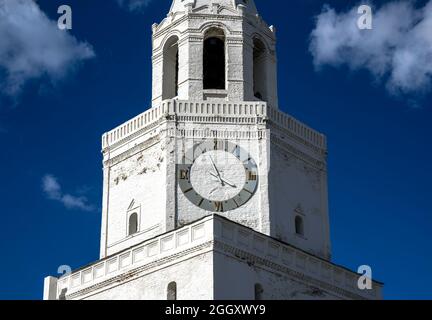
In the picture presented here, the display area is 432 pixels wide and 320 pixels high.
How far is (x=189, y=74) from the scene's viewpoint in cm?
3941

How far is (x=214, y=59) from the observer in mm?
40906

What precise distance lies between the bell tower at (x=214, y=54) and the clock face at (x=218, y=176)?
2420 millimetres

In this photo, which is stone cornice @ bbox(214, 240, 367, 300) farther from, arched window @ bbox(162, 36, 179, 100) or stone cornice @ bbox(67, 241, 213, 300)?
arched window @ bbox(162, 36, 179, 100)

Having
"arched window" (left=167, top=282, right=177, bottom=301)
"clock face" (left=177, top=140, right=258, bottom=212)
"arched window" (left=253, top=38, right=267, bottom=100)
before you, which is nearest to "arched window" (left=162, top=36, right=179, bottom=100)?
"arched window" (left=253, top=38, right=267, bottom=100)

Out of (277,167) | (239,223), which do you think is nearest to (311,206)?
(277,167)

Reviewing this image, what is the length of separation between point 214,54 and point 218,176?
6.23 meters

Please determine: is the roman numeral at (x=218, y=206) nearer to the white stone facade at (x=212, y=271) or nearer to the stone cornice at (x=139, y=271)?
the white stone facade at (x=212, y=271)

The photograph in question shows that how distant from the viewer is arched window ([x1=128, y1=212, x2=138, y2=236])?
37.9 meters

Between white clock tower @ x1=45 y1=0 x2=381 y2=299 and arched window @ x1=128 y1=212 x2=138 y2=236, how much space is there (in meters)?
0.06

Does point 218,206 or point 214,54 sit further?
point 214,54

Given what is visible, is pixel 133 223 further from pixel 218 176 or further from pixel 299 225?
pixel 299 225

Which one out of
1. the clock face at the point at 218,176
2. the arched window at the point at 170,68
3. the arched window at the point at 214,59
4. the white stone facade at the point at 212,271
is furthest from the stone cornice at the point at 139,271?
the arched window at the point at 214,59

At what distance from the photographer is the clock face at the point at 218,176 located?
36.7 m

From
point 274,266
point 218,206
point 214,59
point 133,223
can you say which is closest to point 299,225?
point 274,266
